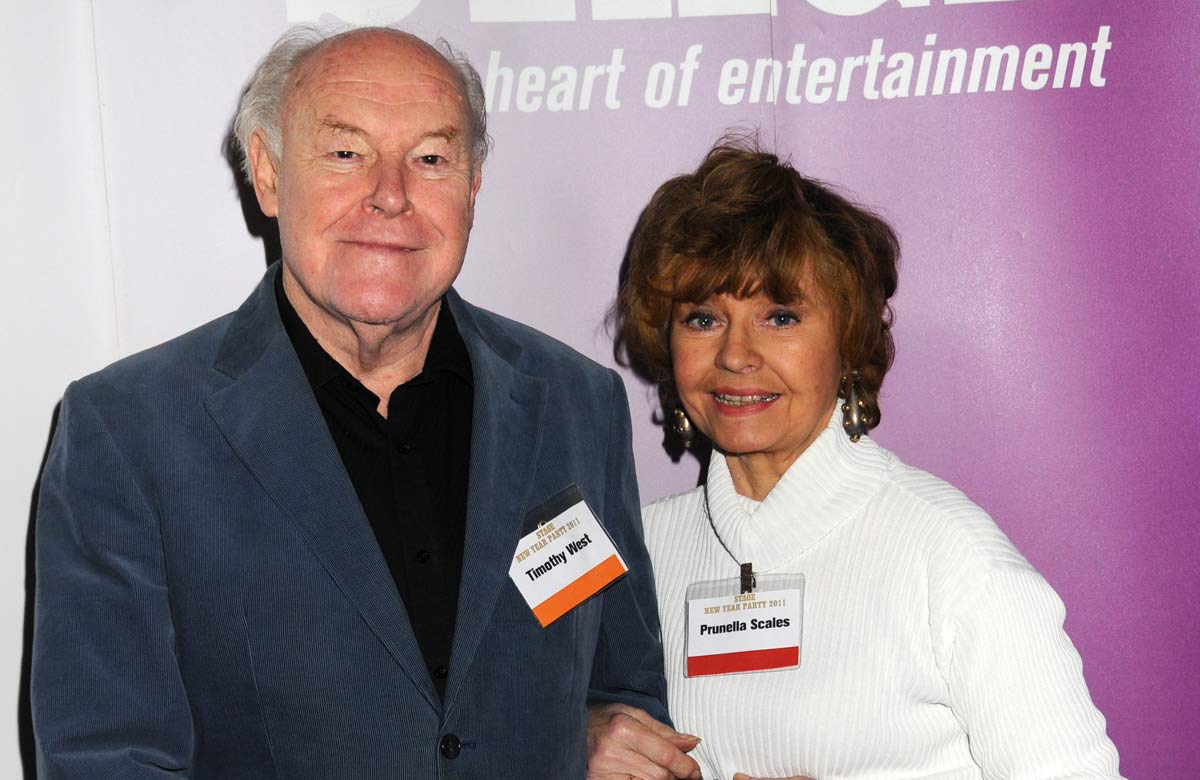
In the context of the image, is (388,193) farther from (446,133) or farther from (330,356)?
(330,356)

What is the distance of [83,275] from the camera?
266cm

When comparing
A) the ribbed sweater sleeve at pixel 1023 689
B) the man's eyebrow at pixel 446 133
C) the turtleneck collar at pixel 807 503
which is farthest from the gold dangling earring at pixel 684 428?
the man's eyebrow at pixel 446 133

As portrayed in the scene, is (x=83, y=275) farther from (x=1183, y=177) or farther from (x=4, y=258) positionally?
(x=1183, y=177)

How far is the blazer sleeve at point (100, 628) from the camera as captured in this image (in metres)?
1.84

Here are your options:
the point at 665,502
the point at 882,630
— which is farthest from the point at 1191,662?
the point at 665,502

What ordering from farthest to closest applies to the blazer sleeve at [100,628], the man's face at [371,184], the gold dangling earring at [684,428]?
the gold dangling earring at [684,428] < the man's face at [371,184] < the blazer sleeve at [100,628]

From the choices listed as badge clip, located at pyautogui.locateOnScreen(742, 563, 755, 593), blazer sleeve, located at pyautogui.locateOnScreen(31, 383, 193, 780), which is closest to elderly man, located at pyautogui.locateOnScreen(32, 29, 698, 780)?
blazer sleeve, located at pyautogui.locateOnScreen(31, 383, 193, 780)

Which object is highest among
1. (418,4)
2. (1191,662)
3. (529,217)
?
(418,4)

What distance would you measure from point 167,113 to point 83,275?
0.39 metres

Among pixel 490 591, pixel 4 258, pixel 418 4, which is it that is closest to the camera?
pixel 490 591

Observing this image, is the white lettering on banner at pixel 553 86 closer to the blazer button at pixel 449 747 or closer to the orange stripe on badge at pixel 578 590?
the orange stripe on badge at pixel 578 590

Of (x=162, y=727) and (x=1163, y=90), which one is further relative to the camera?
(x=1163, y=90)

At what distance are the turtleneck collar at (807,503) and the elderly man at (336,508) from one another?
0.31 m

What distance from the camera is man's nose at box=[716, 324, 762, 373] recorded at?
8.08 feet
